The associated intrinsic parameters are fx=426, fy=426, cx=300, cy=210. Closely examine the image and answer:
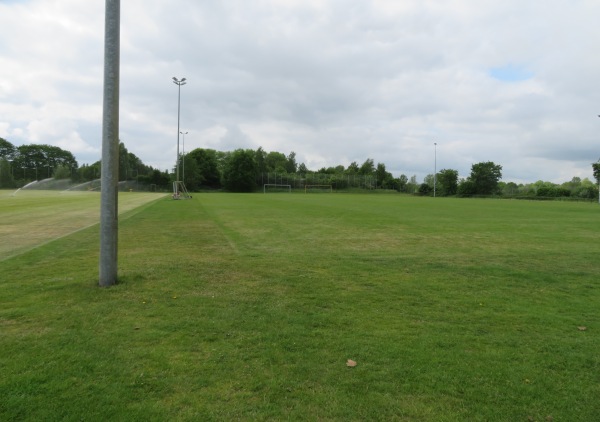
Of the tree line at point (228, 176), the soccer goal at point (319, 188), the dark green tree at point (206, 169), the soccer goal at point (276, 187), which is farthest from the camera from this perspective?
the soccer goal at point (319, 188)

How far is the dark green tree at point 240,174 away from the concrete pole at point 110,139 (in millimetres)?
113470

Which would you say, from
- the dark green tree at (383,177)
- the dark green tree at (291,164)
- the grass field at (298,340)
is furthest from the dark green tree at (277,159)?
the grass field at (298,340)

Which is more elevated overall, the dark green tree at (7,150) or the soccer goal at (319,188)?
the dark green tree at (7,150)

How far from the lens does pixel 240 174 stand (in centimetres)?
11944

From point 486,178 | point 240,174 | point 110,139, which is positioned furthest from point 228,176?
point 110,139

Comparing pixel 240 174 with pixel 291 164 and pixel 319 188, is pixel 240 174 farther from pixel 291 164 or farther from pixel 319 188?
pixel 291 164

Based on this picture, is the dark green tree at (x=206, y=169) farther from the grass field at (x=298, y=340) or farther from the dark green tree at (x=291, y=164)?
the grass field at (x=298, y=340)

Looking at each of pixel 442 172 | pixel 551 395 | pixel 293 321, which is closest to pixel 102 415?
pixel 293 321

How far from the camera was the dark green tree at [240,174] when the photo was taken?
4719 inches

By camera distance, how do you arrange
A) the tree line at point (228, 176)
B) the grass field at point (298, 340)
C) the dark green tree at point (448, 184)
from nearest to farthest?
A: the grass field at point (298, 340)
the tree line at point (228, 176)
the dark green tree at point (448, 184)

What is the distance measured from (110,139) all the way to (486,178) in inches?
4827

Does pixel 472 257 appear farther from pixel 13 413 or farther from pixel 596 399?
pixel 13 413

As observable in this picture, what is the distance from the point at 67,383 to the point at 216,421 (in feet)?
4.66

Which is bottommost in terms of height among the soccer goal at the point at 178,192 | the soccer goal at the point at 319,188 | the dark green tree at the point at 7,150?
the soccer goal at the point at 178,192
